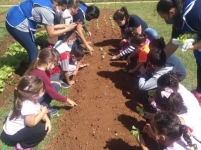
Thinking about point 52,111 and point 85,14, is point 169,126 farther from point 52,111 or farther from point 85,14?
point 85,14

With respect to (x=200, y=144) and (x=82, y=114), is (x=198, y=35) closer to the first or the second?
(x=200, y=144)

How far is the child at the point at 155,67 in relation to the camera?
14.3ft

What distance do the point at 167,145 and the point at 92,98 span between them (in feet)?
7.36

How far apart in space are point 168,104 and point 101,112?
1.51 metres

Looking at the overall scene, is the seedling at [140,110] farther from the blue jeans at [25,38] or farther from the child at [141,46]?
the blue jeans at [25,38]

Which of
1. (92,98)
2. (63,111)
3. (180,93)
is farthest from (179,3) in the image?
(63,111)

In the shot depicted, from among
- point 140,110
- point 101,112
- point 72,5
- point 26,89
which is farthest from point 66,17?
point 26,89

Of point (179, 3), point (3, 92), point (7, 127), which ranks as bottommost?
point (3, 92)

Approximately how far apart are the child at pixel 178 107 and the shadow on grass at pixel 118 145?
2.75ft

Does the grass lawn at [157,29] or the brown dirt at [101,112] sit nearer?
the brown dirt at [101,112]

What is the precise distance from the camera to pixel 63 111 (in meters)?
4.92

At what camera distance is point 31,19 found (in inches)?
209

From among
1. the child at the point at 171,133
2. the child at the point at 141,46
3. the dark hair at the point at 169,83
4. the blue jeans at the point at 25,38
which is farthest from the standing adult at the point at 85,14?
the child at the point at 171,133

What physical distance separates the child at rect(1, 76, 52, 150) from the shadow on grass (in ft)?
3.10
